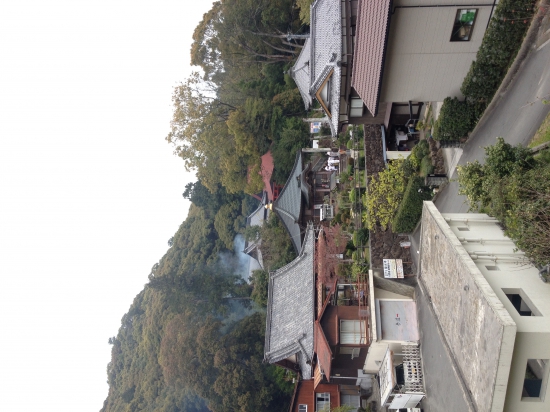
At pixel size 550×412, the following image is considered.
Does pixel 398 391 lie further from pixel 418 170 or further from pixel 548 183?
pixel 548 183

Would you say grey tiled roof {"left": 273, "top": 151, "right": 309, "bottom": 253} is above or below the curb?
below

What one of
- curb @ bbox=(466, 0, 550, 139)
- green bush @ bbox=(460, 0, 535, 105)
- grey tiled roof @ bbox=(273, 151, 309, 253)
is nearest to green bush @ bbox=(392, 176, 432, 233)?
curb @ bbox=(466, 0, 550, 139)

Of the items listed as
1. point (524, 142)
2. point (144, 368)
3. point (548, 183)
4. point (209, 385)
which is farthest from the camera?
point (144, 368)

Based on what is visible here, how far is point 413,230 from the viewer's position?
73.5 ft

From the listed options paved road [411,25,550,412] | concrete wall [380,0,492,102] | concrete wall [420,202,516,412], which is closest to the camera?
concrete wall [420,202,516,412]

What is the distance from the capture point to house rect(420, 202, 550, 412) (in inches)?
389

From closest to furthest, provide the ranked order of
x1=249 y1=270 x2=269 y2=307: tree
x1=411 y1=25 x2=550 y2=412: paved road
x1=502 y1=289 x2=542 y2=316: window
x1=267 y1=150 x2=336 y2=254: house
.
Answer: x1=502 y1=289 x2=542 y2=316: window < x1=411 y1=25 x2=550 y2=412: paved road < x1=267 y1=150 x2=336 y2=254: house < x1=249 y1=270 x2=269 y2=307: tree

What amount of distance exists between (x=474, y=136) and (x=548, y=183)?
810 cm

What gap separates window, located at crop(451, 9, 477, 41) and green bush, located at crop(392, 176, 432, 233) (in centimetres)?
689

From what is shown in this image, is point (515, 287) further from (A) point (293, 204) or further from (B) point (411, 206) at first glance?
(A) point (293, 204)

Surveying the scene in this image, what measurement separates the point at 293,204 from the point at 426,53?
63.2 ft

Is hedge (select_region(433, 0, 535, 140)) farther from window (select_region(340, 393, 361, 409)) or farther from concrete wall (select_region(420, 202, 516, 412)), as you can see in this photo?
window (select_region(340, 393, 361, 409))

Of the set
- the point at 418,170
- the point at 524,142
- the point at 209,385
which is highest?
the point at 524,142

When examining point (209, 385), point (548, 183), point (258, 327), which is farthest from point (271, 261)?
point (548, 183)
